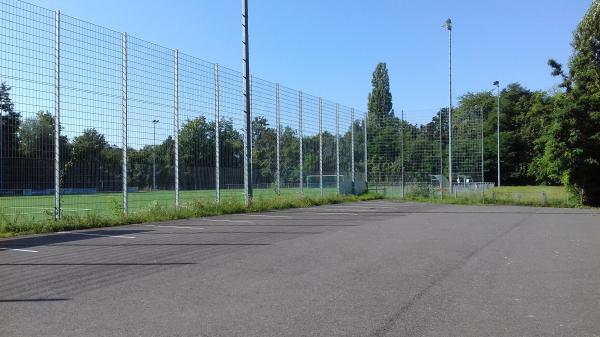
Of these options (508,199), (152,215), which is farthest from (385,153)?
(152,215)

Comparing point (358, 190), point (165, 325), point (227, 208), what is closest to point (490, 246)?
point (165, 325)

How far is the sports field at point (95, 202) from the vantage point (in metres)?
13.2

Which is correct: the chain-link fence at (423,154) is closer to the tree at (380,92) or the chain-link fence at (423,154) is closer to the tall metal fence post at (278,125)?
the tall metal fence post at (278,125)

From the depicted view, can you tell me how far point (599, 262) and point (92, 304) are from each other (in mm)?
8183

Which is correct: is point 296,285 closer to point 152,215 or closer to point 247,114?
point 152,215

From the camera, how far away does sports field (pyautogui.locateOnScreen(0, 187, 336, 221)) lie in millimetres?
13215

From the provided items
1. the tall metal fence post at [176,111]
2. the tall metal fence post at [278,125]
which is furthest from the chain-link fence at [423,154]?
the tall metal fence post at [176,111]

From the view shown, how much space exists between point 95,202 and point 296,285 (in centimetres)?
1019

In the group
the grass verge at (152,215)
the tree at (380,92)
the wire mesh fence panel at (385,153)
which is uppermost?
the tree at (380,92)

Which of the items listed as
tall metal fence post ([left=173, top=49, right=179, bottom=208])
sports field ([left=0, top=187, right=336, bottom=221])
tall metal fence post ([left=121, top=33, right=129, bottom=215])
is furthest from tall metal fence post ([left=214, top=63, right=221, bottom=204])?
tall metal fence post ([left=121, top=33, right=129, bottom=215])

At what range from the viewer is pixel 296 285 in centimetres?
697

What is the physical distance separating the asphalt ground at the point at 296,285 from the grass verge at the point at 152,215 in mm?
954

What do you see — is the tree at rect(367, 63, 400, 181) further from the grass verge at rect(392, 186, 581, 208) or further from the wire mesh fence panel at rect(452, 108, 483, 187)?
the wire mesh fence panel at rect(452, 108, 483, 187)

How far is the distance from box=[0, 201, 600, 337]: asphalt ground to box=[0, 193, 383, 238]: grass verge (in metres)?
0.95
